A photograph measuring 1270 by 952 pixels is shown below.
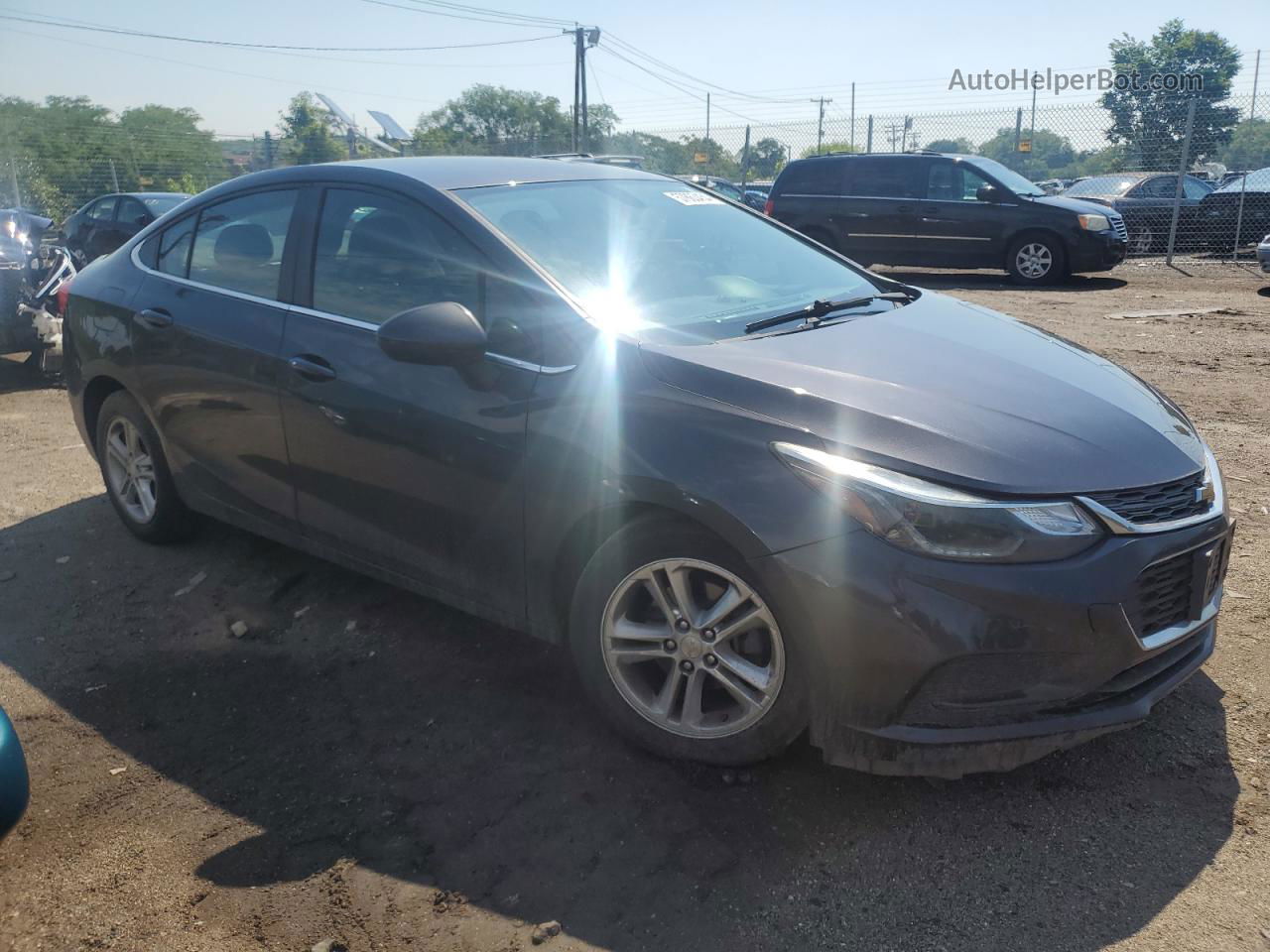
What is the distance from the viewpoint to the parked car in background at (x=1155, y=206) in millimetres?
16953

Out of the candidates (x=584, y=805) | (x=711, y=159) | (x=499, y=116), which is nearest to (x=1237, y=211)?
(x=711, y=159)

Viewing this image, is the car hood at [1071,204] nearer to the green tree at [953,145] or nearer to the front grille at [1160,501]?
the green tree at [953,145]

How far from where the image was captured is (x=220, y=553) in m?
4.71

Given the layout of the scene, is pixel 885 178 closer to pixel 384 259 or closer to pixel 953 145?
pixel 953 145

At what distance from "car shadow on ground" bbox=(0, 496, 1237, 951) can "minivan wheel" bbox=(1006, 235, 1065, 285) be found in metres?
12.1

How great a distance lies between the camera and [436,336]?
2955mm

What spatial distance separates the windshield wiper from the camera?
325cm

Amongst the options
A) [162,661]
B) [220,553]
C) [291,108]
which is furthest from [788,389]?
[291,108]

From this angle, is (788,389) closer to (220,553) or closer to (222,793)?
(222,793)

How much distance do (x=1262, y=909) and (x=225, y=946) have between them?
2.34m

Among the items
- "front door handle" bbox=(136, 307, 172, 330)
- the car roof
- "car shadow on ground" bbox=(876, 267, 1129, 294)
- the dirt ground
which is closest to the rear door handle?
"front door handle" bbox=(136, 307, 172, 330)

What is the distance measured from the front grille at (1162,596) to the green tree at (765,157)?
23.3 metres

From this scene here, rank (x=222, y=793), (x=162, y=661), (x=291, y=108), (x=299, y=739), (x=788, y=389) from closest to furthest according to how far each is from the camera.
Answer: (x=788, y=389)
(x=222, y=793)
(x=299, y=739)
(x=162, y=661)
(x=291, y=108)

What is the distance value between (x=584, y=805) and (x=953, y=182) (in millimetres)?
13739
